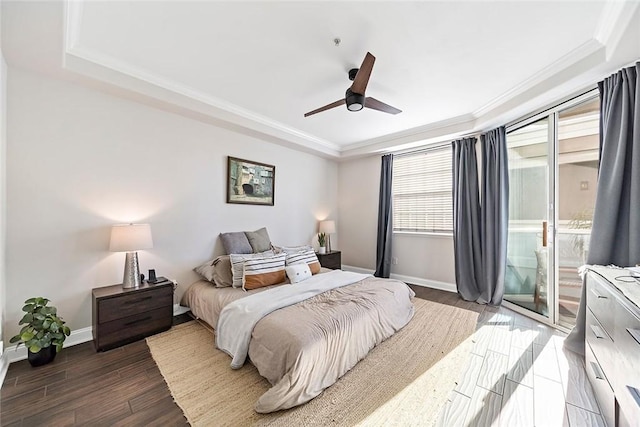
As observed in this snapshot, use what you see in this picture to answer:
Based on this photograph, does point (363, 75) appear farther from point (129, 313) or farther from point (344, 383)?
point (129, 313)

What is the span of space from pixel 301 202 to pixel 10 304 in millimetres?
3651

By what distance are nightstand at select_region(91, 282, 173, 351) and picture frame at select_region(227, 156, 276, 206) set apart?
5.02 ft

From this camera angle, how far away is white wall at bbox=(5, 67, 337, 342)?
2176 millimetres

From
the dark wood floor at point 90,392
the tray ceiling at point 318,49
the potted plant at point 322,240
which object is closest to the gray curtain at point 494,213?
the tray ceiling at point 318,49

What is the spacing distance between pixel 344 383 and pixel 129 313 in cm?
215

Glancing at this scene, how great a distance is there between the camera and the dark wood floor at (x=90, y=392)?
1544 mm

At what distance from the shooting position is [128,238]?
2.43m

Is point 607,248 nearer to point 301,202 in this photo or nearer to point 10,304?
point 301,202

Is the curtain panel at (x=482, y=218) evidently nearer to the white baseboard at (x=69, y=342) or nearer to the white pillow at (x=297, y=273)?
the white pillow at (x=297, y=273)

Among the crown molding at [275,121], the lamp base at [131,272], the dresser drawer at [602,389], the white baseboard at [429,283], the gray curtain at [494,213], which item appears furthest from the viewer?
the white baseboard at [429,283]

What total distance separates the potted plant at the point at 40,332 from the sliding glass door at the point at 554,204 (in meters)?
4.95

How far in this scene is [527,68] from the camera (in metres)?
2.40

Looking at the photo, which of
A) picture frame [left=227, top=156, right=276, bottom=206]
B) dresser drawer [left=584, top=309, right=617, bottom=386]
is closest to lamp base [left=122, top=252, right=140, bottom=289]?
picture frame [left=227, top=156, right=276, bottom=206]

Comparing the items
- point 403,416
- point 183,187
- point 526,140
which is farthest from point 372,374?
point 526,140
